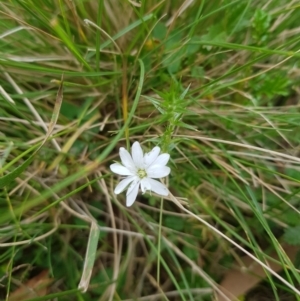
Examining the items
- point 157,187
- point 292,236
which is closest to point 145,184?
point 157,187

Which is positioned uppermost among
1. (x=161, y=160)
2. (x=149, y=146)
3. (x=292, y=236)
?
(x=161, y=160)

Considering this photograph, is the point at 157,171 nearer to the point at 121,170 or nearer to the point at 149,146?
the point at 121,170

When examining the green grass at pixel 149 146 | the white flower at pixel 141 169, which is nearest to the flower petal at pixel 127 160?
the white flower at pixel 141 169

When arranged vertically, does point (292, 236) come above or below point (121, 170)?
below

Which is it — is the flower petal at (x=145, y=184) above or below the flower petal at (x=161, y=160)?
below

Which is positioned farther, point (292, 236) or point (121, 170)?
point (292, 236)

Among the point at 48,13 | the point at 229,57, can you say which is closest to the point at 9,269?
the point at 48,13

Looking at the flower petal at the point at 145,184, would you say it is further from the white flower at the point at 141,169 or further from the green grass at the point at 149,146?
the green grass at the point at 149,146
